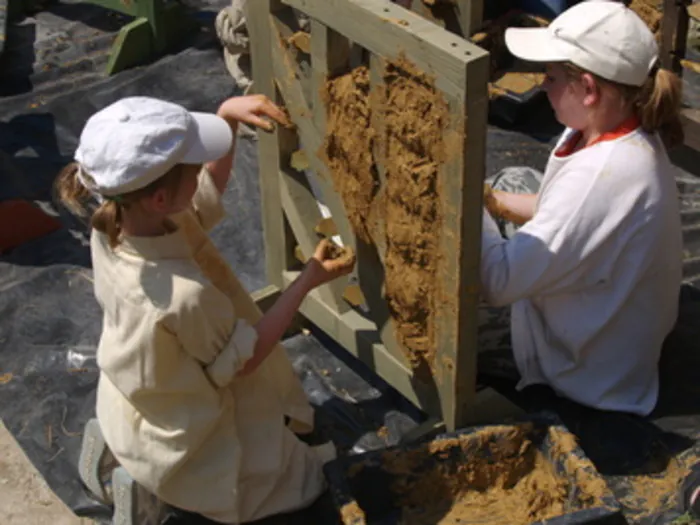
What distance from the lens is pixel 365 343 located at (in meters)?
3.35

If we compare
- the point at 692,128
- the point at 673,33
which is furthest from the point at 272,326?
the point at 673,33

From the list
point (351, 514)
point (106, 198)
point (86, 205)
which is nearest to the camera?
point (106, 198)

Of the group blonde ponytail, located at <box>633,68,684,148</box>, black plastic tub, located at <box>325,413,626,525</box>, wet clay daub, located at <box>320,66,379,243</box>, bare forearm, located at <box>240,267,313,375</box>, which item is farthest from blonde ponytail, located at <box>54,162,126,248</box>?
blonde ponytail, located at <box>633,68,684,148</box>

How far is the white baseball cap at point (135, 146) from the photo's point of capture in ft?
7.80

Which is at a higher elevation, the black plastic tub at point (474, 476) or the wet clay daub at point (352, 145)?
the wet clay daub at point (352, 145)

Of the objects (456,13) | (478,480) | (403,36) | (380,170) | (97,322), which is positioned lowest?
(97,322)

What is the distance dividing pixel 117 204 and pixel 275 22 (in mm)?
862

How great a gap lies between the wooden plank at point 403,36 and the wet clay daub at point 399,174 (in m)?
0.05

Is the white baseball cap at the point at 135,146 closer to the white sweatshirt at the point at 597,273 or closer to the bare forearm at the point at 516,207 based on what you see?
the white sweatshirt at the point at 597,273

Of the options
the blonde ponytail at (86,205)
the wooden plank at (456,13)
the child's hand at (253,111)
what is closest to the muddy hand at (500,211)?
the child's hand at (253,111)

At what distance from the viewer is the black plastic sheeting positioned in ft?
10.4

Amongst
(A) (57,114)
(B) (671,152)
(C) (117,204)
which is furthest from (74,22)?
(C) (117,204)

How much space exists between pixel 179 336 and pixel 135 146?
479mm

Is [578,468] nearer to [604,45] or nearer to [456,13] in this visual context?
[604,45]
